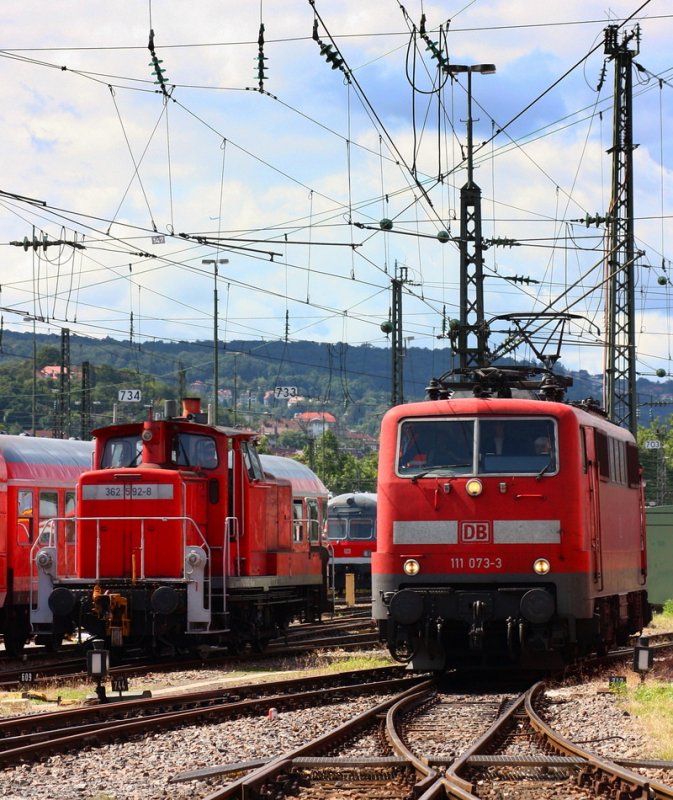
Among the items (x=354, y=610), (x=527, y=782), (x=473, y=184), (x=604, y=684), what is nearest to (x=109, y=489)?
(x=604, y=684)

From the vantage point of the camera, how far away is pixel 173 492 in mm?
20281

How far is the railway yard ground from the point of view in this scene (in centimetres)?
986

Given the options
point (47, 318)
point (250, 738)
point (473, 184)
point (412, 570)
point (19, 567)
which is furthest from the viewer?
point (47, 318)

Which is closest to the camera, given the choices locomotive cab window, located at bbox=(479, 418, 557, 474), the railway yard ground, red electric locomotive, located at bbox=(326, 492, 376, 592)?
the railway yard ground

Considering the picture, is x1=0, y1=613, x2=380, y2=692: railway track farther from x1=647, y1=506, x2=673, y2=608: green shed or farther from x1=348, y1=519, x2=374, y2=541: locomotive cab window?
x1=348, y1=519, x2=374, y2=541: locomotive cab window

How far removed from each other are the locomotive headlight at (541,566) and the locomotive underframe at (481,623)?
6.3 inches

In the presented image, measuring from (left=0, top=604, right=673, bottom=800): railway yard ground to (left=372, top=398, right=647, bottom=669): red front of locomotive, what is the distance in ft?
2.56

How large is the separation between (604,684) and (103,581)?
7.57 m

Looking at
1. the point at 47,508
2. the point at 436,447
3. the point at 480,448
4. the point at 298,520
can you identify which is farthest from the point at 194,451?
the point at 480,448

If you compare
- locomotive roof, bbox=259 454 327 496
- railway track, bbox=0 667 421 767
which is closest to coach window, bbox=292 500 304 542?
locomotive roof, bbox=259 454 327 496

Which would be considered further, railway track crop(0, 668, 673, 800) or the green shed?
the green shed

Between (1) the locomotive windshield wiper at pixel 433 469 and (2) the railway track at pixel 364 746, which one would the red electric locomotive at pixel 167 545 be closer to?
(2) the railway track at pixel 364 746

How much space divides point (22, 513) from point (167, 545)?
4.57 meters

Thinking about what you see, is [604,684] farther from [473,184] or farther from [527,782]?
[473,184]
